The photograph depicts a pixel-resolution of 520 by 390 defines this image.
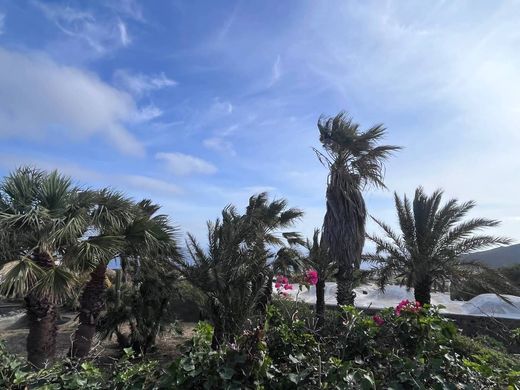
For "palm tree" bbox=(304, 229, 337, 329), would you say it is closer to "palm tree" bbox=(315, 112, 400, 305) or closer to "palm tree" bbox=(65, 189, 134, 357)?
"palm tree" bbox=(315, 112, 400, 305)

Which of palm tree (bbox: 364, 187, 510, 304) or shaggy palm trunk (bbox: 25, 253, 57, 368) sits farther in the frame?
palm tree (bbox: 364, 187, 510, 304)

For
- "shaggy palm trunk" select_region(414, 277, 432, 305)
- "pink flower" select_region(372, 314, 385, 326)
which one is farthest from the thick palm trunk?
"shaggy palm trunk" select_region(414, 277, 432, 305)

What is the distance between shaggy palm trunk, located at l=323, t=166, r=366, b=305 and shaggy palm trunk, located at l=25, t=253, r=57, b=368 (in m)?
9.84

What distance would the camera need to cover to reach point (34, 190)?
782cm

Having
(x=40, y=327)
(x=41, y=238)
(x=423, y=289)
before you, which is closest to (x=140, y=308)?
(x=40, y=327)

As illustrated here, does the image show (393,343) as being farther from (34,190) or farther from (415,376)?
(34,190)

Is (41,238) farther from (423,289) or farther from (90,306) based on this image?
(423,289)

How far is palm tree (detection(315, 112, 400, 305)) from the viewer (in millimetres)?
14891

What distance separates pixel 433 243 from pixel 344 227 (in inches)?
120

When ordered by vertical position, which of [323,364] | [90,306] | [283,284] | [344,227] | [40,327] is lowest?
[40,327]

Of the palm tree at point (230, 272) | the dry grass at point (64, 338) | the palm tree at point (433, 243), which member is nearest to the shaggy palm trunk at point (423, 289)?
the palm tree at point (433, 243)

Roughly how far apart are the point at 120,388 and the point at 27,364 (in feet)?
3.52

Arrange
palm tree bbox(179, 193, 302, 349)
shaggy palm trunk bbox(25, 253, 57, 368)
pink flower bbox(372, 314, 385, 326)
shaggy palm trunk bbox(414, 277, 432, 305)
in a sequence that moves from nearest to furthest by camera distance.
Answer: pink flower bbox(372, 314, 385, 326), shaggy palm trunk bbox(25, 253, 57, 368), palm tree bbox(179, 193, 302, 349), shaggy palm trunk bbox(414, 277, 432, 305)

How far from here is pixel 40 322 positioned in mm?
7500
